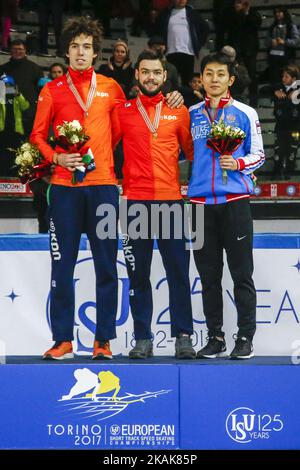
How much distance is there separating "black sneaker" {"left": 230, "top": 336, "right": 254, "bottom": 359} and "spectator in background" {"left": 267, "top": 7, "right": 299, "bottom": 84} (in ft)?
21.6

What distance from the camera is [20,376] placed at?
6.05 metres

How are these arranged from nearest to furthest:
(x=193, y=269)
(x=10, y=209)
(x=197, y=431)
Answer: (x=197, y=431) → (x=193, y=269) → (x=10, y=209)

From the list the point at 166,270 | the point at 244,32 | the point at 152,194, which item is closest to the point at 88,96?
the point at 152,194

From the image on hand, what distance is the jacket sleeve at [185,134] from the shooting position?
21.1 feet

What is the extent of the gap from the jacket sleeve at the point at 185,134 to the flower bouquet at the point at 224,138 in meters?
0.28

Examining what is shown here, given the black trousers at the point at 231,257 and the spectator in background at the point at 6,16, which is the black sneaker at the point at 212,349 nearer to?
the black trousers at the point at 231,257

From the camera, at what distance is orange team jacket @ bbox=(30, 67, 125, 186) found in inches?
248

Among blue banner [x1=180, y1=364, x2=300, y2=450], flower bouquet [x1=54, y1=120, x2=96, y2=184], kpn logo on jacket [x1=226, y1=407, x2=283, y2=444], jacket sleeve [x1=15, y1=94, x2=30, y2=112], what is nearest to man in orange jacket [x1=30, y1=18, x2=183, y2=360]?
flower bouquet [x1=54, y1=120, x2=96, y2=184]

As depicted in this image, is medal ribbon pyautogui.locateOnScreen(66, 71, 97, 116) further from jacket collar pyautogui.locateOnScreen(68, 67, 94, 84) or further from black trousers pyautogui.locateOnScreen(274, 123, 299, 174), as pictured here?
black trousers pyautogui.locateOnScreen(274, 123, 299, 174)

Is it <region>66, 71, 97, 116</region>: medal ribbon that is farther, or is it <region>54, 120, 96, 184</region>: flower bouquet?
<region>66, 71, 97, 116</region>: medal ribbon
